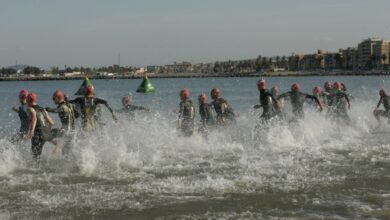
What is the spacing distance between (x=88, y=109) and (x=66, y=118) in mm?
745

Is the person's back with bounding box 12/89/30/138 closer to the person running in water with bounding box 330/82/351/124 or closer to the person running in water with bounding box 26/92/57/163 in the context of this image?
the person running in water with bounding box 26/92/57/163

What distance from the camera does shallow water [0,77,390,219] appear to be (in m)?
8.32

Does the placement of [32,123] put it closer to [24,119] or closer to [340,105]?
[24,119]

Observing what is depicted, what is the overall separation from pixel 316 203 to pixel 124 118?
9.69m

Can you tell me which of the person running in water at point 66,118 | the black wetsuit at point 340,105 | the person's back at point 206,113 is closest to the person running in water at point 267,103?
the person's back at point 206,113

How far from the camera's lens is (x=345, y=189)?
9492 mm

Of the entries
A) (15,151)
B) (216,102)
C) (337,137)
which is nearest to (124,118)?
(216,102)

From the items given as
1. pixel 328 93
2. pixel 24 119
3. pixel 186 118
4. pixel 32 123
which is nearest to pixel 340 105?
pixel 328 93

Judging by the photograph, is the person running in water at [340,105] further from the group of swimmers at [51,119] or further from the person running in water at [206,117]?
the group of swimmers at [51,119]

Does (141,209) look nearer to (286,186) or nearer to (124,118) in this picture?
(286,186)

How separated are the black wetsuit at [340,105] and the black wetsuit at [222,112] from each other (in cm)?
488

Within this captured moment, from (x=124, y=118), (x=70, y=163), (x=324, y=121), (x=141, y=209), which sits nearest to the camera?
(x=141, y=209)

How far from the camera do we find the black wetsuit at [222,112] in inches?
634

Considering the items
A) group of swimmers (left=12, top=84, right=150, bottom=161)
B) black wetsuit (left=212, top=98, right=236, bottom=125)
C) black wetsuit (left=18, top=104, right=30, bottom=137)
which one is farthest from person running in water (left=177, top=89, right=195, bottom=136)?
black wetsuit (left=18, top=104, right=30, bottom=137)
